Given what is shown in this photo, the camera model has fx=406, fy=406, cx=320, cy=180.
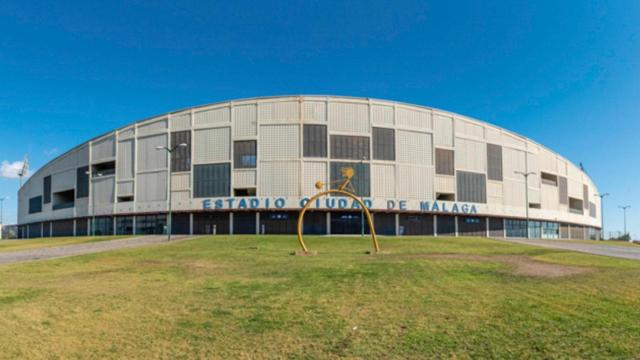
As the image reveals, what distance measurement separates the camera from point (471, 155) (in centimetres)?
6084

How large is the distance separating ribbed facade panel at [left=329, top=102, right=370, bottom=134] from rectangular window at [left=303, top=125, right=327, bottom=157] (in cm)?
163

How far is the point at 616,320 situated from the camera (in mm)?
8039

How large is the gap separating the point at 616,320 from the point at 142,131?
6128 centimetres

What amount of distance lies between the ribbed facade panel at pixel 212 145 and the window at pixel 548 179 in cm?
5295

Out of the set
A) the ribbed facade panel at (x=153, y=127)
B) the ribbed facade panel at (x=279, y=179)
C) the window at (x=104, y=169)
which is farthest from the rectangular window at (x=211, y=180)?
the window at (x=104, y=169)

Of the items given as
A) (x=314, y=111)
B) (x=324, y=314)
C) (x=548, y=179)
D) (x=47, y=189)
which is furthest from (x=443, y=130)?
(x=47, y=189)

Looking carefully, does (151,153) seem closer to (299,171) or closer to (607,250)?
(299,171)

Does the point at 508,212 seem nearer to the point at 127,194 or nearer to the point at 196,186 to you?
the point at 196,186

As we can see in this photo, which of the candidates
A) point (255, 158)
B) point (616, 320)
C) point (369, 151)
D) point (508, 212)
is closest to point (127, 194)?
point (255, 158)

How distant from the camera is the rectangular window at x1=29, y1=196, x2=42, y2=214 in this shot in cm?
7668

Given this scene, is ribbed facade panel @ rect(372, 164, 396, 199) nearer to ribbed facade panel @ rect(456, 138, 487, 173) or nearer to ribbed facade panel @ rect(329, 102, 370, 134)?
ribbed facade panel @ rect(329, 102, 370, 134)

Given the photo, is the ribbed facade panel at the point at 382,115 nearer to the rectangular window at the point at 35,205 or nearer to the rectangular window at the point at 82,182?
the rectangular window at the point at 82,182

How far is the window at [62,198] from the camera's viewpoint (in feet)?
228

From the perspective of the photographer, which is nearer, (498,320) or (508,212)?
(498,320)
